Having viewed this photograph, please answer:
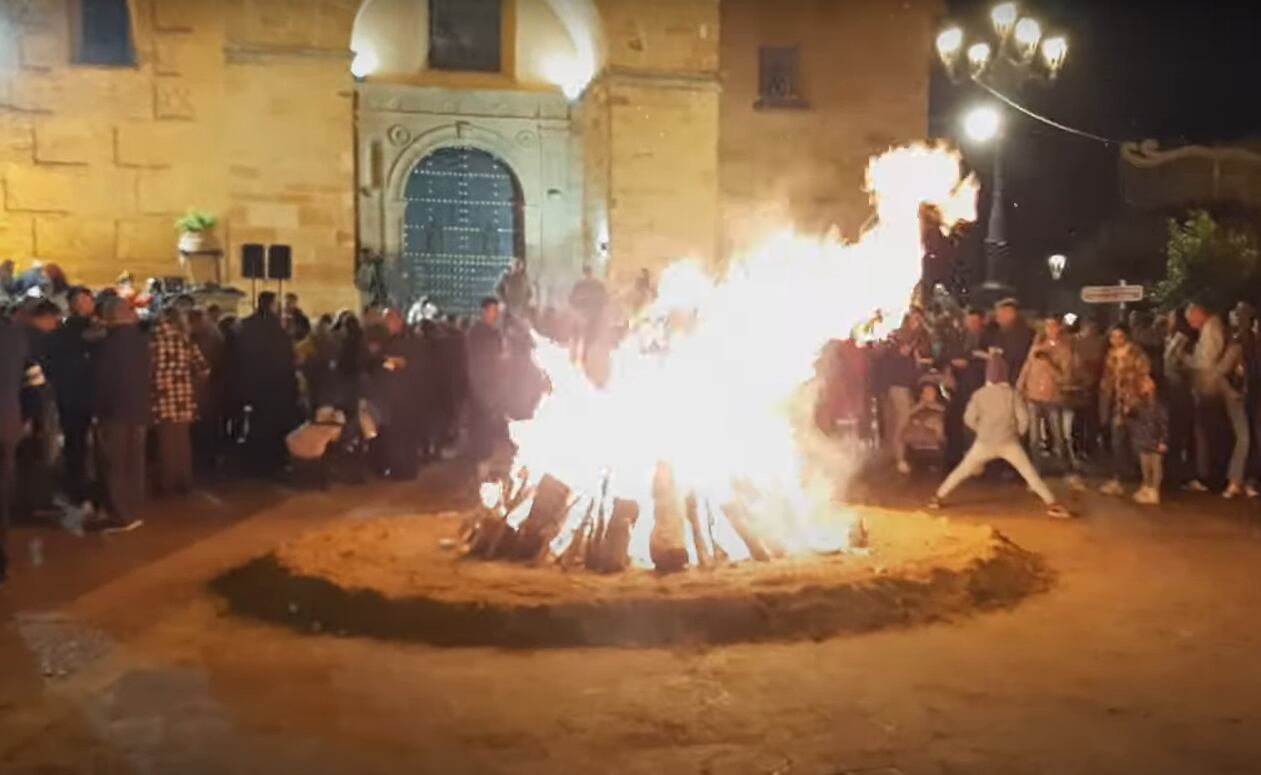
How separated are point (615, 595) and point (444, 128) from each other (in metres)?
17.6

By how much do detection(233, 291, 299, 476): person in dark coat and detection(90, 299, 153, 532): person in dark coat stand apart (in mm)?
2885

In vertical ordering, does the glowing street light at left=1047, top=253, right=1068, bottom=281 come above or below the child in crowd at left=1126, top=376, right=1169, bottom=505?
above

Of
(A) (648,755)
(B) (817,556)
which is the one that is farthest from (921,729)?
(B) (817,556)

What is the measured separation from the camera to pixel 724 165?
25406 mm

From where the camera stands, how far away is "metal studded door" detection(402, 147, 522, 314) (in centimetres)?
2442

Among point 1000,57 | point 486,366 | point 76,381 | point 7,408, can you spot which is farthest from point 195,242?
point 1000,57

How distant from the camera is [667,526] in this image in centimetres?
933

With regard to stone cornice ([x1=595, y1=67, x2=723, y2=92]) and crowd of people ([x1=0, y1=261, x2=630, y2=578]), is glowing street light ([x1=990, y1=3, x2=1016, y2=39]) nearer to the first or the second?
stone cornice ([x1=595, y1=67, x2=723, y2=92])

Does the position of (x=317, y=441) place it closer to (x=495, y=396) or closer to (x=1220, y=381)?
(x=495, y=396)

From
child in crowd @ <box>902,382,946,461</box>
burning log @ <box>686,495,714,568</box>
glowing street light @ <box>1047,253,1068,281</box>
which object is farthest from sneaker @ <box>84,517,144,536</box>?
glowing street light @ <box>1047,253,1068,281</box>

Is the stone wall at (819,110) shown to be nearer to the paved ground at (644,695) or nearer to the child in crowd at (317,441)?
the child in crowd at (317,441)

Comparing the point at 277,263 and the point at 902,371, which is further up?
the point at 277,263

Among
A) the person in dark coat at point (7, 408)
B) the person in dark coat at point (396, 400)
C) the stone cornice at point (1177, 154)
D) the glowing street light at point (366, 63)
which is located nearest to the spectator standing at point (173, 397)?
the person in dark coat at point (396, 400)

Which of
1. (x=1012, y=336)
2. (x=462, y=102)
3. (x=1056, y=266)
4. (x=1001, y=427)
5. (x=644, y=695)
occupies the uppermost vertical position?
(x=462, y=102)
